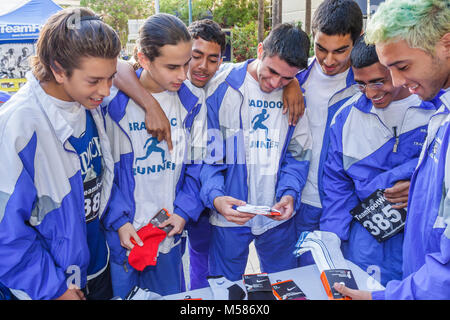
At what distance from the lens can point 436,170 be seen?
Answer: 1.47 metres

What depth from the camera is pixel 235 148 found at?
2314mm

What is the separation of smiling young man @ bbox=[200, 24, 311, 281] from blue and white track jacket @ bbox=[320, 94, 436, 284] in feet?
0.75

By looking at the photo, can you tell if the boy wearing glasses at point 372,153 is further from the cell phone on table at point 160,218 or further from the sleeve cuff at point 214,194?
the cell phone on table at point 160,218

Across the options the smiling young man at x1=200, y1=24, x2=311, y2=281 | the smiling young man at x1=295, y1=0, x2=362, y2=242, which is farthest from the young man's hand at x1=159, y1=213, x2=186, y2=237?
the smiling young man at x1=295, y1=0, x2=362, y2=242

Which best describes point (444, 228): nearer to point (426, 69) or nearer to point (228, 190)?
Answer: point (426, 69)

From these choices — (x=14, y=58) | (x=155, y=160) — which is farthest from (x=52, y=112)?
(x=14, y=58)

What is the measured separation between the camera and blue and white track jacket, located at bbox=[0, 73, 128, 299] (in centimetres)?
139

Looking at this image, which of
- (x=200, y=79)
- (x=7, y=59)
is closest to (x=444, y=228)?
(x=200, y=79)

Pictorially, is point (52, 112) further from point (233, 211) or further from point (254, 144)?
point (254, 144)

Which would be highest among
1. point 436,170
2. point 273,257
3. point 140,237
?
point 436,170

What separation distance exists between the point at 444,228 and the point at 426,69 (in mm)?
680

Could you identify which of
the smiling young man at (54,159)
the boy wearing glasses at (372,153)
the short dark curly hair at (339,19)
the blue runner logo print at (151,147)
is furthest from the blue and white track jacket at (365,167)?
the smiling young man at (54,159)

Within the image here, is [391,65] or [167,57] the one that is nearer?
[391,65]

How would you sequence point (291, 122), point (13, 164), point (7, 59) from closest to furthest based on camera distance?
point (13, 164) < point (291, 122) < point (7, 59)
